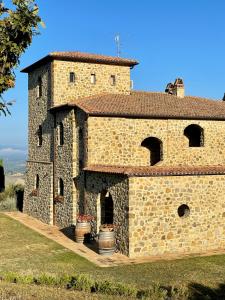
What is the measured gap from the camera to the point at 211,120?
23.1 meters

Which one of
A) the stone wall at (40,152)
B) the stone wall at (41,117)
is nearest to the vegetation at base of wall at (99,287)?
the stone wall at (40,152)

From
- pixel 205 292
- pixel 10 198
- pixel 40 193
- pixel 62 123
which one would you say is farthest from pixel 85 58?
pixel 205 292

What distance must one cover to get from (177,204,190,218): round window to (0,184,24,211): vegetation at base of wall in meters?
15.1

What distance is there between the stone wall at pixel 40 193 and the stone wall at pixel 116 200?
5.37 metres

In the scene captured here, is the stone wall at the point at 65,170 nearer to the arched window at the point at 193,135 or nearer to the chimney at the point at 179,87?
the arched window at the point at 193,135

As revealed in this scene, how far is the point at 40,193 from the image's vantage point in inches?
1006

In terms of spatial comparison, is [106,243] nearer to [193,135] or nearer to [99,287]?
[99,287]

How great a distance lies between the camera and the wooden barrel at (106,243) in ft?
53.6

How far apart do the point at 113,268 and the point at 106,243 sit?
195cm

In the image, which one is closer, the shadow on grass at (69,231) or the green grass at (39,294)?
the green grass at (39,294)

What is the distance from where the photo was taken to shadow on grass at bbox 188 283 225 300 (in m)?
10.8

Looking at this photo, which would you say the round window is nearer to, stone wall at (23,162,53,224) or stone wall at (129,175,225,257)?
stone wall at (129,175,225,257)

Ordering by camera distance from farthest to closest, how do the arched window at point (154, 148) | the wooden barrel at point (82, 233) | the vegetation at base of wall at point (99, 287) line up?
the arched window at point (154, 148) < the wooden barrel at point (82, 233) < the vegetation at base of wall at point (99, 287)

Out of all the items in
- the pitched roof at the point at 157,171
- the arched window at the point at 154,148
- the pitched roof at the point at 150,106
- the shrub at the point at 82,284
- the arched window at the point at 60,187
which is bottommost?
the shrub at the point at 82,284
